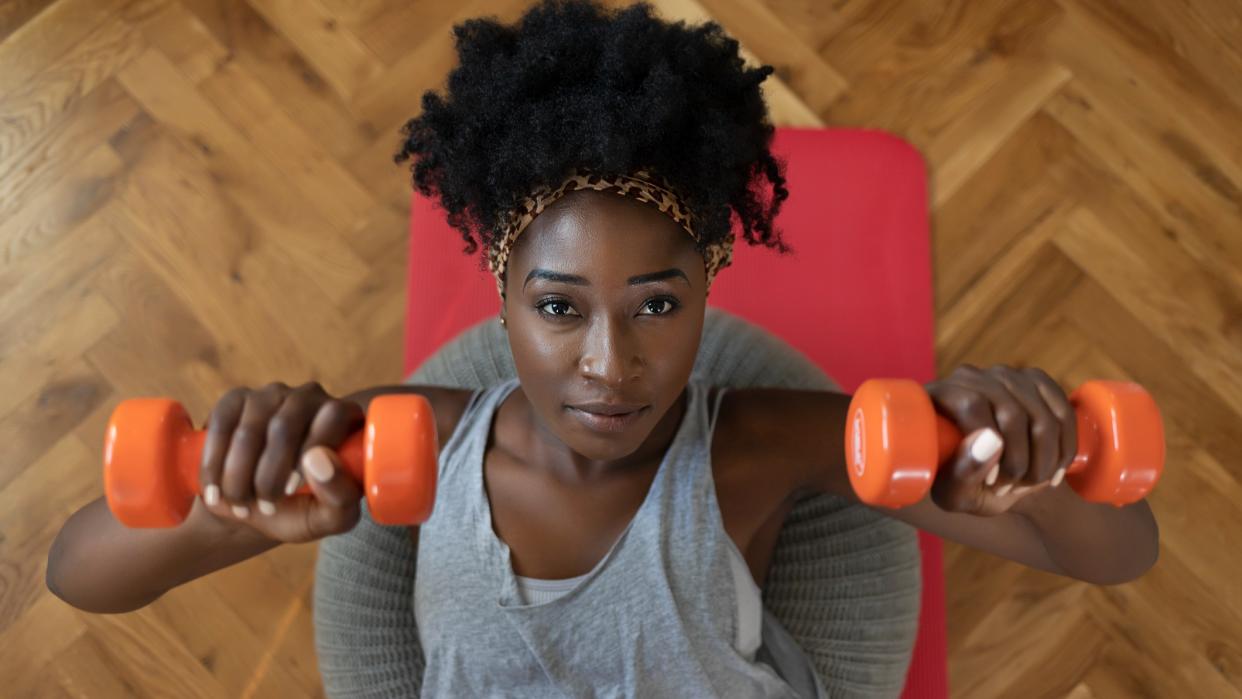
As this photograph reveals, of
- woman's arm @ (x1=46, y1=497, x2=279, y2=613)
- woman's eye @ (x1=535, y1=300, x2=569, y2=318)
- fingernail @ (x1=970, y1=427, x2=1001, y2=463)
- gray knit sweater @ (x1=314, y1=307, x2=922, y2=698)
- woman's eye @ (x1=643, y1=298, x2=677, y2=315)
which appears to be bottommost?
gray knit sweater @ (x1=314, y1=307, x2=922, y2=698)

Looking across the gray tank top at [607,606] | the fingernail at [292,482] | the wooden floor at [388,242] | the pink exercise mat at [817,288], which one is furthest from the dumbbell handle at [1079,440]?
the wooden floor at [388,242]

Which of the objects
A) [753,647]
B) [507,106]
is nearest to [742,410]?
[753,647]

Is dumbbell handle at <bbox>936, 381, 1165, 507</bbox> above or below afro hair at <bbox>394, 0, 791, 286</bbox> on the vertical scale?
below

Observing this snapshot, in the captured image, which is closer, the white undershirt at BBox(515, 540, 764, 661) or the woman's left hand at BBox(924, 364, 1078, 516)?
the woman's left hand at BBox(924, 364, 1078, 516)

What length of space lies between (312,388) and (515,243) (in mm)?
235

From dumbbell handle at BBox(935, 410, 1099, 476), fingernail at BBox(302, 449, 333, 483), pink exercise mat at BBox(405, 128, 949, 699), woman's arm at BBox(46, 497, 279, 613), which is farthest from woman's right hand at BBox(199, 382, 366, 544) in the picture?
pink exercise mat at BBox(405, 128, 949, 699)

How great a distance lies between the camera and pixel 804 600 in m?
1.21

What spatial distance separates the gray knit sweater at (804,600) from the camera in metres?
1.18

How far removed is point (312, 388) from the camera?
0.73 meters

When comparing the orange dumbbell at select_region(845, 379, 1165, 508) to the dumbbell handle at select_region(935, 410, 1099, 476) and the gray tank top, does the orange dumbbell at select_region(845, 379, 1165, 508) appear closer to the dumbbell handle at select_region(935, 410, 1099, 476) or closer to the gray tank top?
the dumbbell handle at select_region(935, 410, 1099, 476)

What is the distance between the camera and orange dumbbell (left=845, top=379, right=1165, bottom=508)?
27.1 inches

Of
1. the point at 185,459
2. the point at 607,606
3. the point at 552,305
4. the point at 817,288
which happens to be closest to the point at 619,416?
the point at 552,305

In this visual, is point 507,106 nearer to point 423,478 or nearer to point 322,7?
point 423,478

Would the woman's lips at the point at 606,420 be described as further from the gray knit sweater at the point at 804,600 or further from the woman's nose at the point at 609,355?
the gray knit sweater at the point at 804,600
